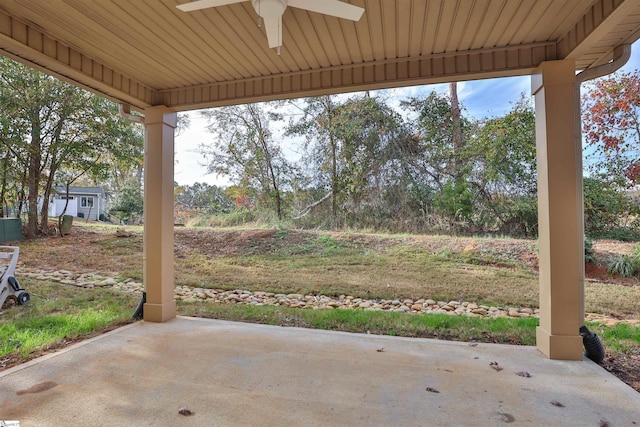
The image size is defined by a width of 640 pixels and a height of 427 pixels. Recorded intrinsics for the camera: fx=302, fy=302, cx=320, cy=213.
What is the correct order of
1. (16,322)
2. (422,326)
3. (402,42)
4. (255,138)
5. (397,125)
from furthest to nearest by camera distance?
(255,138) < (397,125) < (16,322) < (422,326) < (402,42)

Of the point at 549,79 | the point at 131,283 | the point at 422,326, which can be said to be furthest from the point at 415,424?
the point at 131,283

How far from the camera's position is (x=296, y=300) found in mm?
4824

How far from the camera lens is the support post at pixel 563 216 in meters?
2.32

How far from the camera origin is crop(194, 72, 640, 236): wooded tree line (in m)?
4.93

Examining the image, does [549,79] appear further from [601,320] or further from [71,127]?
[71,127]

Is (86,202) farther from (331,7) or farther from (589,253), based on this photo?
(589,253)

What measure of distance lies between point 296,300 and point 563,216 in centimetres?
363

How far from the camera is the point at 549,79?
2.37 metres

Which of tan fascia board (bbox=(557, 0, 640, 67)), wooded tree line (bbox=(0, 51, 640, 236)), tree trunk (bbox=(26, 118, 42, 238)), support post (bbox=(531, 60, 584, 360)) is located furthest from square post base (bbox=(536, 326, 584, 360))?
tree trunk (bbox=(26, 118, 42, 238))

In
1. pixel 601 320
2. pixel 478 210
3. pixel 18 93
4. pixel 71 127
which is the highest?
pixel 18 93

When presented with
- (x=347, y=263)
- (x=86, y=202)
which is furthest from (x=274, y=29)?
(x=86, y=202)

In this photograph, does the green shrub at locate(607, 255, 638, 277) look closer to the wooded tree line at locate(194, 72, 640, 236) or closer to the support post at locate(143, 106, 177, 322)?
the wooded tree line at locate(194, 72, 640, 236)

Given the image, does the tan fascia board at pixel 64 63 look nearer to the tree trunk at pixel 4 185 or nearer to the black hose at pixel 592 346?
the tree trunk at pixel 4 185

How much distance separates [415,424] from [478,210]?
5619mm
